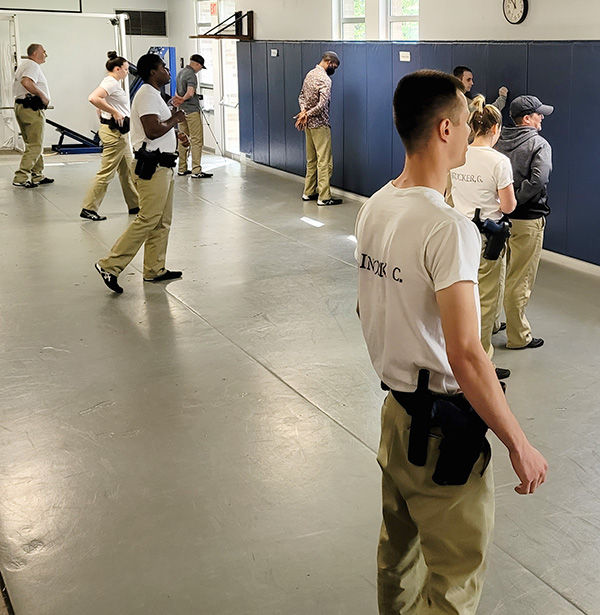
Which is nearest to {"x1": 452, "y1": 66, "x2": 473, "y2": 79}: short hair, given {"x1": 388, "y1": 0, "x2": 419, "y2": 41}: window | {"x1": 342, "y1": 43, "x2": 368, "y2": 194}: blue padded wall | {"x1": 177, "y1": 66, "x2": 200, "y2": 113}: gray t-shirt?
{"x1": 388, "y1": 0, "x2": 419, "y2": 41}: window

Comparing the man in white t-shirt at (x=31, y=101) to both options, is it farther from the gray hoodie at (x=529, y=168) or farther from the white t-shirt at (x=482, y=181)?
the white t-shirt at (x=482, y=181)

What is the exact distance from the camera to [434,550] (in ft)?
7.11

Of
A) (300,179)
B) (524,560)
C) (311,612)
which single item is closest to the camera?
(311,612)

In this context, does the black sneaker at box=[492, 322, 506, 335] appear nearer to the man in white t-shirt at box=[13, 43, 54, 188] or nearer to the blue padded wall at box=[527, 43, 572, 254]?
the blue padded wall at box=[527, 43, 572, 254]

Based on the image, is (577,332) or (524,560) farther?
(577,332)

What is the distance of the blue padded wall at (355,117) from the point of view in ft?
33.2

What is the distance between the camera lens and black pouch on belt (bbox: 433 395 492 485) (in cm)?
208

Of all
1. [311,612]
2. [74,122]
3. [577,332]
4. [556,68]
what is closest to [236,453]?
[311,612]

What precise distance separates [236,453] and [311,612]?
126 cm

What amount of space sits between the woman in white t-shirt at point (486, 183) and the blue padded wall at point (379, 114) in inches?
200

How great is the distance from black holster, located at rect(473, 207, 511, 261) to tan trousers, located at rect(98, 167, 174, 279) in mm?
2872

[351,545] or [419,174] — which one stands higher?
[419,174]

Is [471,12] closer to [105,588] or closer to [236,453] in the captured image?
[236,453]

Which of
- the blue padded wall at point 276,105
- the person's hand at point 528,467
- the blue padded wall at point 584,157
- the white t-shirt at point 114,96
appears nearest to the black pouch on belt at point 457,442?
the person's hand at point 528,467
